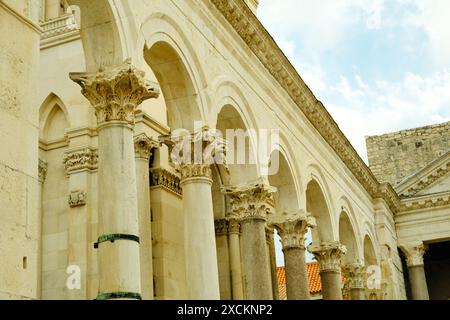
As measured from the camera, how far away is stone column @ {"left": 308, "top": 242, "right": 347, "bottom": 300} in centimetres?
1794

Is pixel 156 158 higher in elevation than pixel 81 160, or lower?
higher

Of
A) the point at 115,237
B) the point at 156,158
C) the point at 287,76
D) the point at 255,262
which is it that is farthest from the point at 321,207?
the point at 115,237

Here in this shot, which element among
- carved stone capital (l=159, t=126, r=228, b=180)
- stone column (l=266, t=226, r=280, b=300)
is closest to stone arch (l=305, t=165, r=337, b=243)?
stone column (l=266, t=226, r=280, b=300)

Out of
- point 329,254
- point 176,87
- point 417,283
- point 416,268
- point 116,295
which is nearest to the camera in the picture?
point 116,295

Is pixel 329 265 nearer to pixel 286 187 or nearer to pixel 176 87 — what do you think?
pixel 286 187

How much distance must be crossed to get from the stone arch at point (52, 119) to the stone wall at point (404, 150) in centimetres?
1975

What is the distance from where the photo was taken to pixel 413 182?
87.2 ft

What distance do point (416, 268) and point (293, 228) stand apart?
1185cm

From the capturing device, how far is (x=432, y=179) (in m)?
26.2

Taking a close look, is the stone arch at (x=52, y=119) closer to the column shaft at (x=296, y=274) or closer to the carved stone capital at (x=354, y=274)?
the column shaft at (x=296, y=274)

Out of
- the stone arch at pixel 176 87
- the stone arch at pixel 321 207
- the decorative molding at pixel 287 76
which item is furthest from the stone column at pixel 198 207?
the stone arch at pixel 321 207
